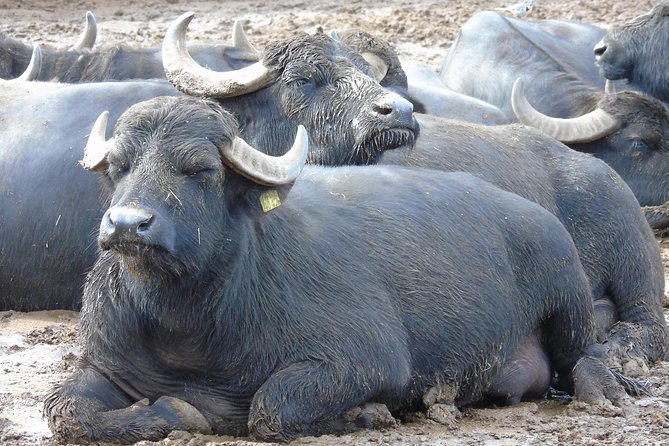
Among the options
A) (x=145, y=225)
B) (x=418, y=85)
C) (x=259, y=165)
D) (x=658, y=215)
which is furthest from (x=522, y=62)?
(x=145, y=225)

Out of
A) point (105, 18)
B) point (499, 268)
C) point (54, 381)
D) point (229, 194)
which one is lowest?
point (105, 18)

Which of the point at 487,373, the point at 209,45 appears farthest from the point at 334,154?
the point at 209,45

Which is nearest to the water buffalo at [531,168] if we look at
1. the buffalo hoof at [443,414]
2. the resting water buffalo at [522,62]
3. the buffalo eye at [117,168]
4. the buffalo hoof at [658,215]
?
the buffalo hoof at [443,414]

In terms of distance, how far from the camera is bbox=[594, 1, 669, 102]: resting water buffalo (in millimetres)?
12703

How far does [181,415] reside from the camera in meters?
6.27

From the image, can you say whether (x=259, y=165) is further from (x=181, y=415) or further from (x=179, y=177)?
(x=181, y=415)

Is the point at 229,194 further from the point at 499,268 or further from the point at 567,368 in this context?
the point at 567,368

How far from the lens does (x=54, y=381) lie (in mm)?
7336

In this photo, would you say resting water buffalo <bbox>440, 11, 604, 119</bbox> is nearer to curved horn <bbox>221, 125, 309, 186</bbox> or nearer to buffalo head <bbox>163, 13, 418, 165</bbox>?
buffalo head <bbox>163, 13, 418, 165</bbox>

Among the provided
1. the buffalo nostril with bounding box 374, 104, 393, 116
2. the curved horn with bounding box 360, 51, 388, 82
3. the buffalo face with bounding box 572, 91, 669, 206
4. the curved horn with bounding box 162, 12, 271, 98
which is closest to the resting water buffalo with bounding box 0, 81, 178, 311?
the curved horn with bounding box 162, 12, 271, 98

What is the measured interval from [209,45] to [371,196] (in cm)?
541

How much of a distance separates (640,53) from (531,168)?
179 inches

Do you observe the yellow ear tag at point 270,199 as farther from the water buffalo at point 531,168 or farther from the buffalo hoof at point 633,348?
the buffalo hoof at point 633,348

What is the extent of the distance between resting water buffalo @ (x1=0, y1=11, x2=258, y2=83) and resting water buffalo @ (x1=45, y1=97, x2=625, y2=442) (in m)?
4.75
